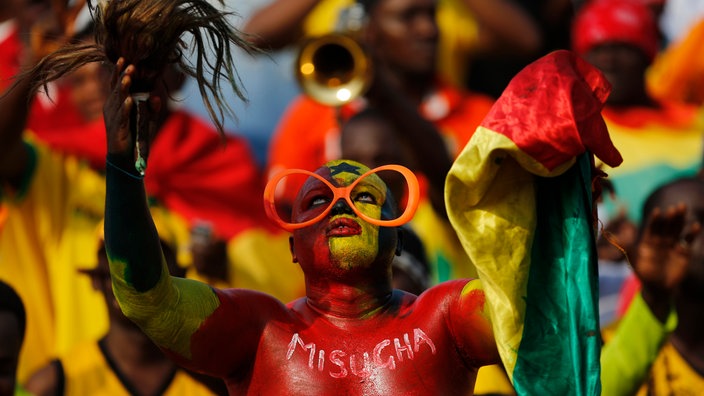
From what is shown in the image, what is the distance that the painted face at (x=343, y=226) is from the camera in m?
3.60

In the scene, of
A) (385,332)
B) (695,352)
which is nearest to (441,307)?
(385,332)

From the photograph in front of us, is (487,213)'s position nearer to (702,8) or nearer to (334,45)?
(334,45)

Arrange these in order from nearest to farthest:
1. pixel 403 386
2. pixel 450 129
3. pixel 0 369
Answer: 1. pixel 403 386
2. pixel 0 369
3. pixel 450 129

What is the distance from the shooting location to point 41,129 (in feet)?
23.4

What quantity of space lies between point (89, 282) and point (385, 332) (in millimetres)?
2660

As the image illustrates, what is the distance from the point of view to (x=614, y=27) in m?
7.46

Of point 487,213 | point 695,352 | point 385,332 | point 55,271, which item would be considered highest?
point 487,213

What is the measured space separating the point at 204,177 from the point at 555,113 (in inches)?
152

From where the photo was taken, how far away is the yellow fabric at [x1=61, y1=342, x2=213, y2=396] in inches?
205

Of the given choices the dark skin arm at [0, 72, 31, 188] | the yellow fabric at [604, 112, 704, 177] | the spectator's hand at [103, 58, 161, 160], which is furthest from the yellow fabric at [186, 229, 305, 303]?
the spectator's hand at [103, 58, 161, 160]

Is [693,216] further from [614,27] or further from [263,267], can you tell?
[614,27]

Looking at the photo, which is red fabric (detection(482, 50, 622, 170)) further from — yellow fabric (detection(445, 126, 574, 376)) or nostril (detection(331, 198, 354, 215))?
nostril (detection(331, 198, 354, 215))

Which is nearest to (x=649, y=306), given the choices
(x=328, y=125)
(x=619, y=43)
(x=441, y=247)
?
(x=441, y=247)

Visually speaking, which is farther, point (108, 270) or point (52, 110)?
point (52, 110)
